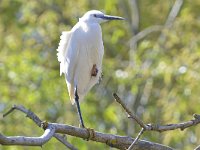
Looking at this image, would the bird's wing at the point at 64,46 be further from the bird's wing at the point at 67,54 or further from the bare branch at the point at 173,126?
the bare branch at the point at 173,126

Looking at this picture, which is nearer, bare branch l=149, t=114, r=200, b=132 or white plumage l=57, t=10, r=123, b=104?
bare branch l=149, t=114, r=200, b=132

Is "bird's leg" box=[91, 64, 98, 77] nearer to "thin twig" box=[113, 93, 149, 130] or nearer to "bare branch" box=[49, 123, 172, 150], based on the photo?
"bare branch" box=[49, 123, 172, 150]

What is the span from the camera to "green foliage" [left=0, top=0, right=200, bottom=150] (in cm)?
700

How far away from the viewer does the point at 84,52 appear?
455 cm

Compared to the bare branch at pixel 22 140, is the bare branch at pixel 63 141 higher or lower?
lower

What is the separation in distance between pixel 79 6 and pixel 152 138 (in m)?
2.10

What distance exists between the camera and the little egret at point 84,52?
450 centimetres

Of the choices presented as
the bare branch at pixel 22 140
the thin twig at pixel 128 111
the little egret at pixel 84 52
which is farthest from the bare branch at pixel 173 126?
the little egret at pixel 84 52

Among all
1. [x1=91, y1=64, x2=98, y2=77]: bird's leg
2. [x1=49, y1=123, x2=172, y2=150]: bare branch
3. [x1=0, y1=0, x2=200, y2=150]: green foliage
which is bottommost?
[x1=0, y1=0, x2=200, y2=150]: green foliage

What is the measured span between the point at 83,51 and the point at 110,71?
147 inches

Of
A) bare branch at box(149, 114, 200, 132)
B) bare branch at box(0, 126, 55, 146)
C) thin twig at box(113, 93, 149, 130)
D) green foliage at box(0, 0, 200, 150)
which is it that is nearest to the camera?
bare branch at box(0, 126, 55, 146)

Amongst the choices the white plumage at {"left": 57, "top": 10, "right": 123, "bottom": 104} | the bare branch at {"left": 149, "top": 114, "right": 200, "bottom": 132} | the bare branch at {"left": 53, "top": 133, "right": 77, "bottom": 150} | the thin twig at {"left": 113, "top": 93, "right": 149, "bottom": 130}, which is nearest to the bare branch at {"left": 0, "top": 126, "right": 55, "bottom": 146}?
the thin twig at {"left": 113, "top": 93, "right": 149, "bottom": 130}

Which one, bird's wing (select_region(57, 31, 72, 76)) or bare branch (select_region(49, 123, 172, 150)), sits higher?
bird's wing (select_region(57, 31, 72, 76))

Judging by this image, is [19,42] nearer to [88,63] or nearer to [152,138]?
[152,138]
